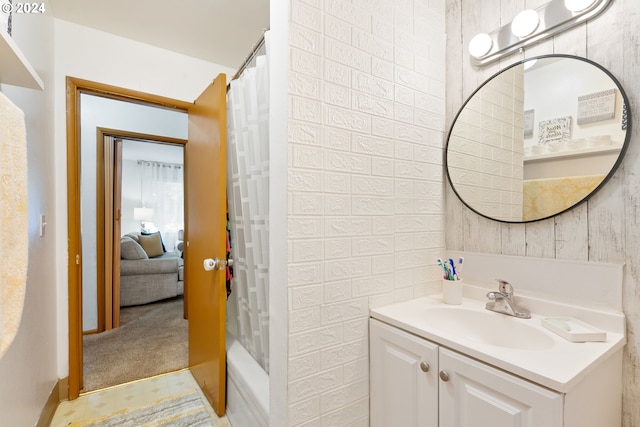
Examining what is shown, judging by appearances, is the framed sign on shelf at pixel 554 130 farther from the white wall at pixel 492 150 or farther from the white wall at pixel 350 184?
the white wall at pixel 350 184

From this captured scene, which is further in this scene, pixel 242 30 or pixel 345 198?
pixel 242 30

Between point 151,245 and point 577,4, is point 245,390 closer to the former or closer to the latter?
point 577,4

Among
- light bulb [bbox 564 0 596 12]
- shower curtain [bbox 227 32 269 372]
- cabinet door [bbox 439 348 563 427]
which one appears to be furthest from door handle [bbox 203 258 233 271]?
light bulb [bbox 564 0 596 12]

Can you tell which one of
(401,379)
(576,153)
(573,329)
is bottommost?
(401,379)

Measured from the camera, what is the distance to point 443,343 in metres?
0.92

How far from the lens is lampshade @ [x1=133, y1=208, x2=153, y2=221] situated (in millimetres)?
5988

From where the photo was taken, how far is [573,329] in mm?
944

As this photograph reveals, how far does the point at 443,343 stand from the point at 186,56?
2.63m

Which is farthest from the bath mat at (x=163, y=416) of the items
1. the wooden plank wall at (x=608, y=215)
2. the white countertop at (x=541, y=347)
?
the wooden plank wall at (x=608, y=215)

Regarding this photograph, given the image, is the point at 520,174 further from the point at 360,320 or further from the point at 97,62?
the point at 97,62

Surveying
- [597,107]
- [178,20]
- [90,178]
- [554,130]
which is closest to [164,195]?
[90,178]

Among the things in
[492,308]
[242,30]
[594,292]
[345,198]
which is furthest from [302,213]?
[242,30]

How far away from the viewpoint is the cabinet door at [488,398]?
71cm

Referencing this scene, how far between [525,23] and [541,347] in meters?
1.28
